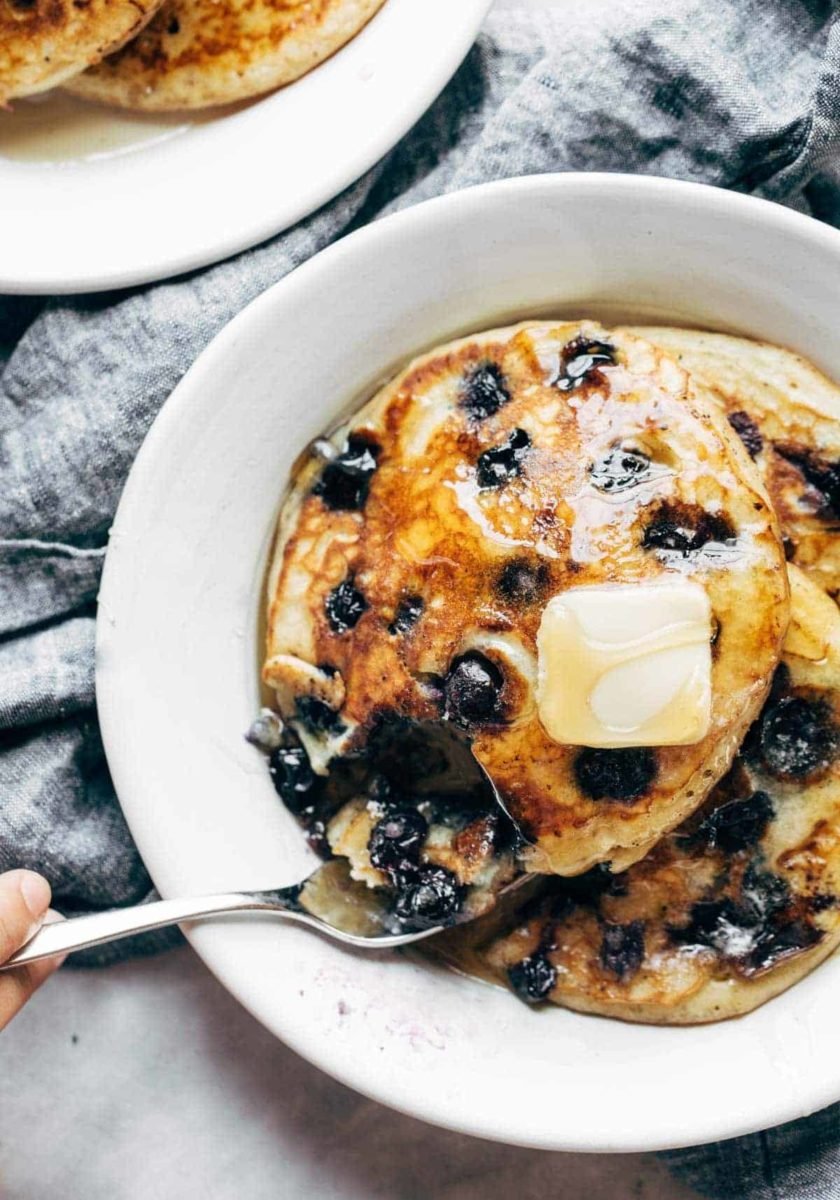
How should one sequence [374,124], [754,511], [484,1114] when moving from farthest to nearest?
[374,124] < [484,1114] < [754,511]

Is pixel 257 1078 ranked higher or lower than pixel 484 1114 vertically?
lower

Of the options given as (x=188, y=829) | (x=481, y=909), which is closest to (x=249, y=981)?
(x=188, y=829)

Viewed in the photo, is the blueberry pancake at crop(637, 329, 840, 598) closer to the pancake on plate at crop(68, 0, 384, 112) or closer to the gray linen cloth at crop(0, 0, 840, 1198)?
the gray linen cloth at crop(0, 0, 840, 1198)

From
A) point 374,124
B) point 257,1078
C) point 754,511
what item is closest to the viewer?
point 754,511

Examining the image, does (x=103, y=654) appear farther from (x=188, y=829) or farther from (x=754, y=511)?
(x=754, y=511)

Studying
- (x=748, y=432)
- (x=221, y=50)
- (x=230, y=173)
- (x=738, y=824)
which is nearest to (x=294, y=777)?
(x=738, y=824)

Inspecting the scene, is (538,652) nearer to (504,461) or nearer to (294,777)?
(504,461)

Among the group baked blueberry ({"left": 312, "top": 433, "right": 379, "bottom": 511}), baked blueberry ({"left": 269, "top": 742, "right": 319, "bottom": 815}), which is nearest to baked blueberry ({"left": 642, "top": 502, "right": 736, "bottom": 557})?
baked blueberry ({"left": 312, "top": 433, "right": 379, "bottom": 511})
